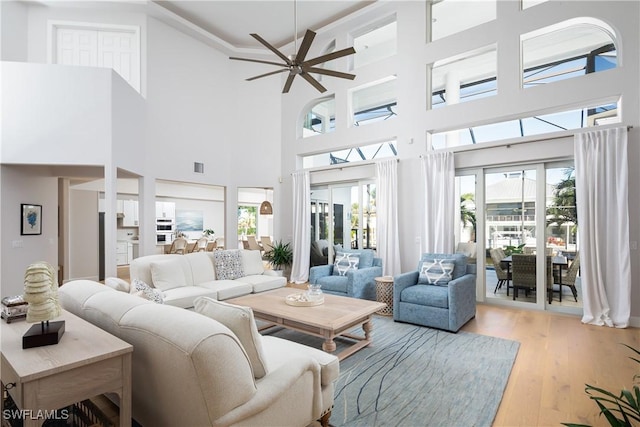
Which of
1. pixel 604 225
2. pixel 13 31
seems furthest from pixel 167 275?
pixel 604 225

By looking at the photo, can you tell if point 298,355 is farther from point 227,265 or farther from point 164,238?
point 164,238

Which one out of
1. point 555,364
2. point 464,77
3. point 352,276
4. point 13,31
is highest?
point 13,31

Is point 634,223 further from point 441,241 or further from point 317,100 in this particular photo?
point 317,100

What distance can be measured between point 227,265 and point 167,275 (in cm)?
98

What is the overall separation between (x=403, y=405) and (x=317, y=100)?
6.40 metres

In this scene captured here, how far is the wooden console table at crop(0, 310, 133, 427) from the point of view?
1.28m

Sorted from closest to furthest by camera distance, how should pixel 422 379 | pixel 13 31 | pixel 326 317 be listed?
pixel 422 379 < pixel 326 317 < pixel 13 31

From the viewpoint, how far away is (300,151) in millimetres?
7527

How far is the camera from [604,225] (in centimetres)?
423

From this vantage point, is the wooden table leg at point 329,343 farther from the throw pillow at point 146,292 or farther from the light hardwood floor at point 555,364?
the throw pillow at point 146,292

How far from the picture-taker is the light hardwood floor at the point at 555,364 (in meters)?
2.30

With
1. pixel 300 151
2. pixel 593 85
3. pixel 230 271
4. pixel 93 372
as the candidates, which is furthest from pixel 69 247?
pixel 593 85

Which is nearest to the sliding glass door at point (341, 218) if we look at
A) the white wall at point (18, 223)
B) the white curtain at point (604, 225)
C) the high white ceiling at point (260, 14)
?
the white curtain at point (604, 225)

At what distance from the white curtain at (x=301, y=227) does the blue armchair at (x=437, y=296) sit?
3.10 meters
